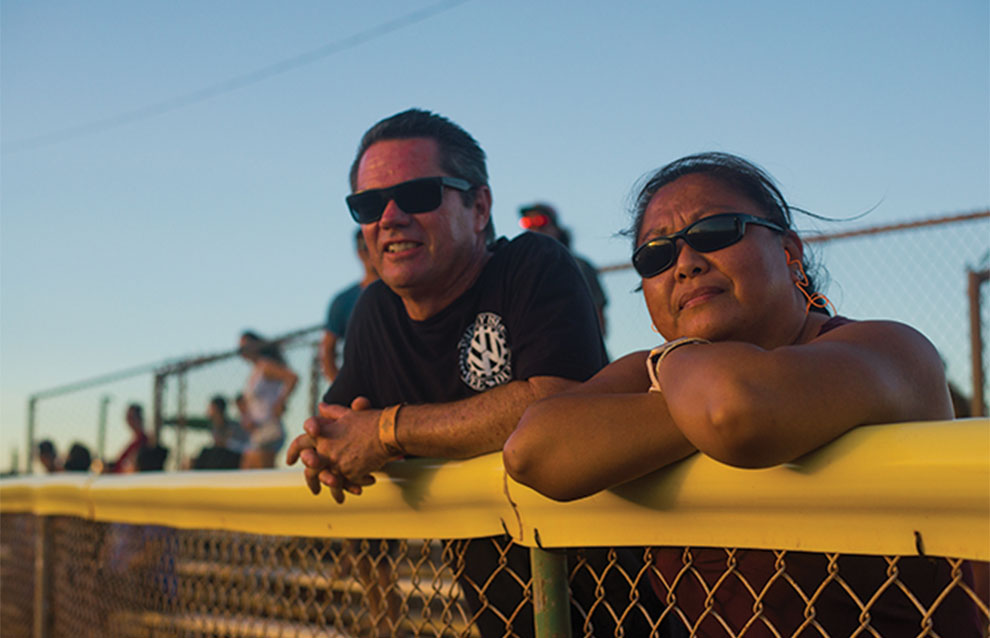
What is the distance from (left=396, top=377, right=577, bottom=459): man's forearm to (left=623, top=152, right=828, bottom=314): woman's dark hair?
1.68 ft

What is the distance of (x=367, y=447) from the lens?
2.14 m

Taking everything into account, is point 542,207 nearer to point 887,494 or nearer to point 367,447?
point 367,447

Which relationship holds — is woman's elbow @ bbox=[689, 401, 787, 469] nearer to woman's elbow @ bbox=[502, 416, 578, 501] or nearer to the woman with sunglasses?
the woman with sunglasses

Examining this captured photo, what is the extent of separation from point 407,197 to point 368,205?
0.13 metres

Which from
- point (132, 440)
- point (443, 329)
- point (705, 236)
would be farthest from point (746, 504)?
point (132, 440)

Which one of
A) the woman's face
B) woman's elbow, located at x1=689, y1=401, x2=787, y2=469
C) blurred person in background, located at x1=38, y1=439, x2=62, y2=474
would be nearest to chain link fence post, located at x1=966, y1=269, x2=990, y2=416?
the woman's face

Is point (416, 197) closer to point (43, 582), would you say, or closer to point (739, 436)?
point (739, 436)

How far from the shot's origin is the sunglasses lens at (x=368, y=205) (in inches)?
110

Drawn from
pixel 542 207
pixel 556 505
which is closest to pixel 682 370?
pixel 556 505

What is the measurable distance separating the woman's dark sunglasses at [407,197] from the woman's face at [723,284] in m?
1.10

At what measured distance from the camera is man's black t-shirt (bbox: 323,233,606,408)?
96.5 inches

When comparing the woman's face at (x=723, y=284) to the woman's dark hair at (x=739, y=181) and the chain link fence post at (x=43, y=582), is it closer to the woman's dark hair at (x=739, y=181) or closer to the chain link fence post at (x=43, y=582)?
the woman's dark hair at (x=739, y=181)

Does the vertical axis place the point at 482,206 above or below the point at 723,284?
above

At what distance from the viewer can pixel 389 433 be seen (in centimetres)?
Result: 219
